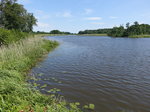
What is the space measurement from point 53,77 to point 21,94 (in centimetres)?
308

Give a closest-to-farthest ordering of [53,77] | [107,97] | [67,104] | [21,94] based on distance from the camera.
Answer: [21,94], [67,104], [107,97], [53,77]

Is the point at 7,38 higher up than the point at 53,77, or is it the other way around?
the point at 7,38

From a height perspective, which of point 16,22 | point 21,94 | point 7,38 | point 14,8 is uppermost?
point 14,8

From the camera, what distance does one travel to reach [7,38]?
9945 mm

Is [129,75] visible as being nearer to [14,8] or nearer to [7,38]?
[7,38]

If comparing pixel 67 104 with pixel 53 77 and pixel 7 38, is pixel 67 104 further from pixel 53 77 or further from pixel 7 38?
pixel 7 38

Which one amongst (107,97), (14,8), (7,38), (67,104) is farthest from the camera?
(14,8)

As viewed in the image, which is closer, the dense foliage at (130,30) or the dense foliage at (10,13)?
the dense foliage at (10,13)

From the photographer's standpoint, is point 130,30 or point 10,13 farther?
point 130,30

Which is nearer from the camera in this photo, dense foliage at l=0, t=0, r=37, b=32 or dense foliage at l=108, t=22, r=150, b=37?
dense foliage at l=0, t=0, r=37, b=32

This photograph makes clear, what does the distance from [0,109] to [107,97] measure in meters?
3.40

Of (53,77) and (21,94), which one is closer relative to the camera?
(21,94)

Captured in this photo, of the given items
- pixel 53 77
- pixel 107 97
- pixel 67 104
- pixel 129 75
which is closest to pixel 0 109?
pixel 67 104

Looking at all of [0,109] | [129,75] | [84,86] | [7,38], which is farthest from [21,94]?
[7,38]
